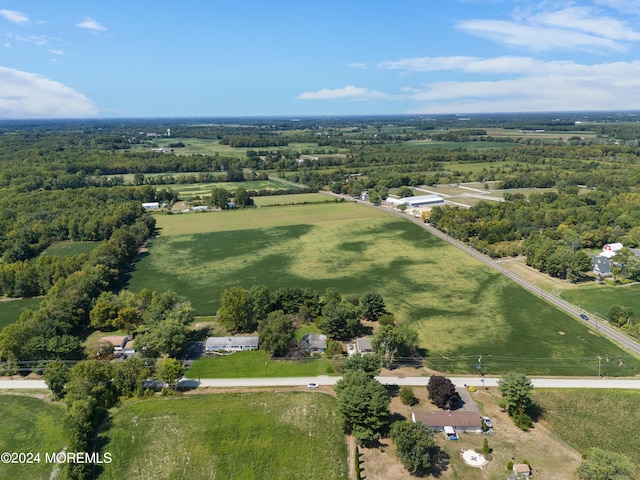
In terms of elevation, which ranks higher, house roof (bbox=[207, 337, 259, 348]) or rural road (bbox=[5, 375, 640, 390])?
house roof (bbox=[207, 337, 259, 348])

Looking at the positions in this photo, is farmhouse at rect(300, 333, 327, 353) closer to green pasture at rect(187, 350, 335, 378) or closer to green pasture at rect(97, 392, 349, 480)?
green pasture at rect(187, 350, 335, 378)

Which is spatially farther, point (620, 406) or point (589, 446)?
point (620, 406)

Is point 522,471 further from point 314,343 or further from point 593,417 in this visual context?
point 314,343

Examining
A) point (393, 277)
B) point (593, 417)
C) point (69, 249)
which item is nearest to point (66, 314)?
point (69, 249)

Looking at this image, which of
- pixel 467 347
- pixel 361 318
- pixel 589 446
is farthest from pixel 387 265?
pixel 589 446

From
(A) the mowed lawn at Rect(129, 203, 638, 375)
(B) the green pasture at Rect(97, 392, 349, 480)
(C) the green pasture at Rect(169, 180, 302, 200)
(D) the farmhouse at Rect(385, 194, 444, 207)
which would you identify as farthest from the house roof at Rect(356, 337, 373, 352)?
(C) the green pasture at Rect(169, 180, 302, 200)

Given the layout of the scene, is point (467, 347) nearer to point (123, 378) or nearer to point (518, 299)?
point (518, 299)

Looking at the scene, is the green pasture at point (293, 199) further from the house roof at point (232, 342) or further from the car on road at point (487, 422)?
the car on road at point (487, 422)
